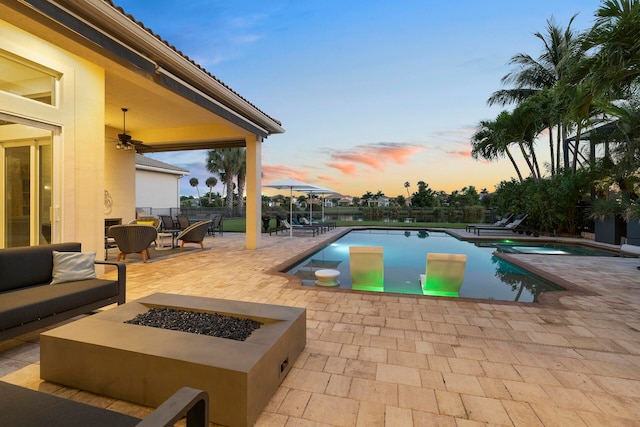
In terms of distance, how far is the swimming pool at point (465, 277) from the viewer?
566 cm

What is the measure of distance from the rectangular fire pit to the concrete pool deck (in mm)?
110

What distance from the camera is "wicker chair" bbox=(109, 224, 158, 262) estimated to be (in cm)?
649

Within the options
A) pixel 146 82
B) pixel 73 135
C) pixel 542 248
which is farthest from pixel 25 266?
pixel 542 248

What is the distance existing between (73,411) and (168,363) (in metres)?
0.57

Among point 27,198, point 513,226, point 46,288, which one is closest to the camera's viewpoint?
point 46,288

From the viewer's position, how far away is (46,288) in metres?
3.17

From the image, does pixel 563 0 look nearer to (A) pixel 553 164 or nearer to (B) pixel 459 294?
(A) pixel 553 164

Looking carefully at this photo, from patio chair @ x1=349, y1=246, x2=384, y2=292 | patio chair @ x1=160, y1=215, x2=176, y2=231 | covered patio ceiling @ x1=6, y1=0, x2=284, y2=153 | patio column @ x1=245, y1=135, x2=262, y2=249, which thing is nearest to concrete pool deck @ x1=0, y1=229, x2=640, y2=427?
patio chair @ x1=349, y1=246, x2=384, y2=292

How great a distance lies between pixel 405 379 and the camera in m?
2.33

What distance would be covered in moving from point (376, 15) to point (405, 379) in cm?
1259

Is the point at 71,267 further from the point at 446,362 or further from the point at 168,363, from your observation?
the point at 446,362

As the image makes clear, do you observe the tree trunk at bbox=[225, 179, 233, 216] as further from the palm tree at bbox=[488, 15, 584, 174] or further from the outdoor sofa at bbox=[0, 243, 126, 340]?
the outdoor sofa at bbox=[0, 243, 126, 340]

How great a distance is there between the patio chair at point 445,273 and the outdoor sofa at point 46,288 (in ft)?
15.4

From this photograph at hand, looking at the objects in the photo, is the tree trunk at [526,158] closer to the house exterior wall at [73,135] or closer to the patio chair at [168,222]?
A: the patio chair at [168,222]
